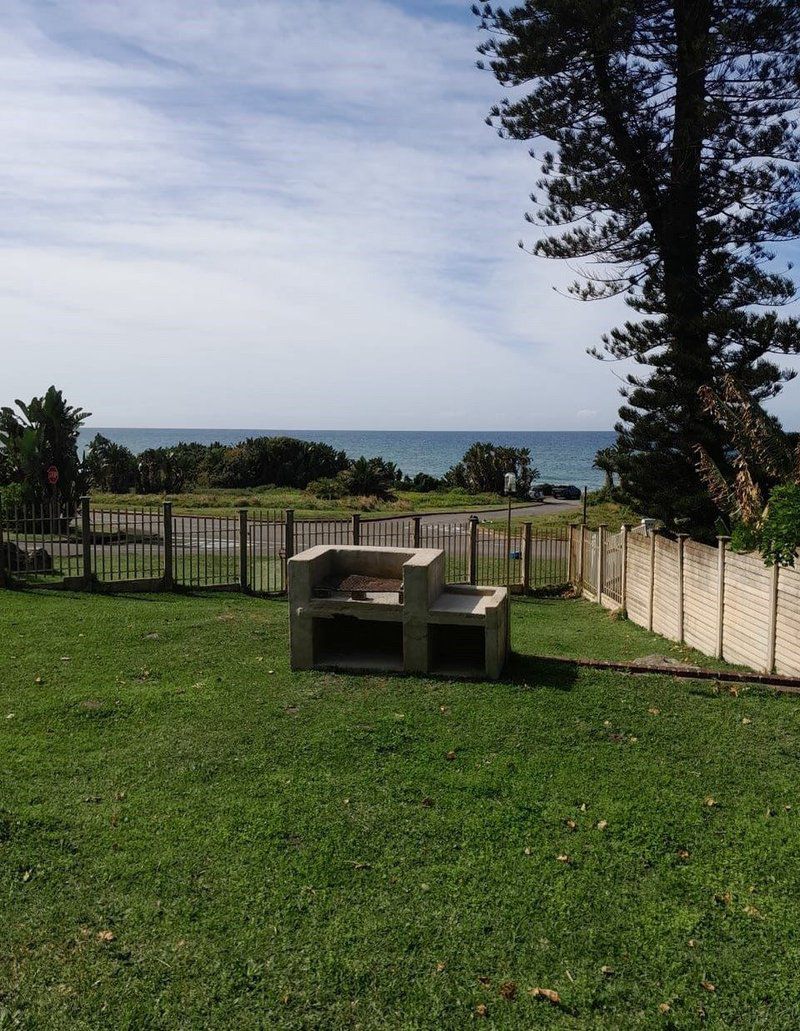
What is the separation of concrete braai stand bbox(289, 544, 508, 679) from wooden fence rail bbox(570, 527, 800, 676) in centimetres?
295

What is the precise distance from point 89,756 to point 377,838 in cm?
260

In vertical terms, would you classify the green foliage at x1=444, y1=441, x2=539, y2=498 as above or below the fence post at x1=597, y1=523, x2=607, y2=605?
above

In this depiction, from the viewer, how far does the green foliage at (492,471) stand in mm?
49781

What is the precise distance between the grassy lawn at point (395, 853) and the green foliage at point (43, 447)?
46.1 ft

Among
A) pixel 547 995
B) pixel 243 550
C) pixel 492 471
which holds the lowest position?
pixel 547 995

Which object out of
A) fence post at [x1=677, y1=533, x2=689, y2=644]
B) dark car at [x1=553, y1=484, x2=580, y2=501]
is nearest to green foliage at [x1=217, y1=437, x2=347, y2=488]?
dark car at [x1=553, y1=484, x2=580, y2=501]

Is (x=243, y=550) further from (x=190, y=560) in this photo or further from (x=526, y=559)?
(x=526, y=559)

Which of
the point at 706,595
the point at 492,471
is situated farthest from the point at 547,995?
the point at 492,471

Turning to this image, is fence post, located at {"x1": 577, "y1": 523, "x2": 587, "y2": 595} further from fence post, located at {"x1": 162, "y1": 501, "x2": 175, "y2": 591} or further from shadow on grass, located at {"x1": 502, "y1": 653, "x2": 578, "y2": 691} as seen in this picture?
shadow on grass, located at {"x1": 502, "y1": 653, "x2": 578, "y2": 691}

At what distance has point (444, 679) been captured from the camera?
27.6 ft

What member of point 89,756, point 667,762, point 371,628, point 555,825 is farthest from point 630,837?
point 371,628

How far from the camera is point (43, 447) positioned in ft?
69.4

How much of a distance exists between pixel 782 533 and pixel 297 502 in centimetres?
3323

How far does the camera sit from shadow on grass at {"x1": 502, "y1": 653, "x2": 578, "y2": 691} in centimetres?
820
